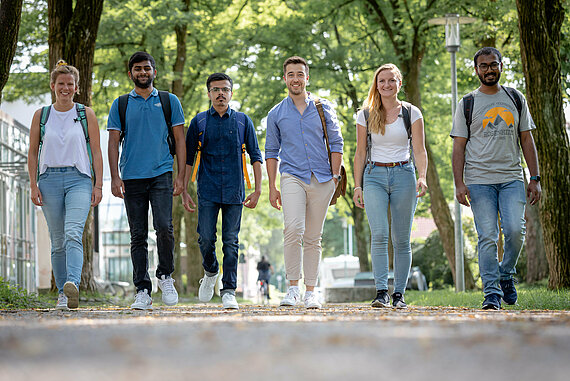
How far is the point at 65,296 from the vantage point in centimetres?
842

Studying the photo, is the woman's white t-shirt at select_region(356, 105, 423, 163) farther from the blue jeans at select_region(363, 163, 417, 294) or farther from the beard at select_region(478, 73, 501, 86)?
the beard at select_region(478, 73, 501, 86)

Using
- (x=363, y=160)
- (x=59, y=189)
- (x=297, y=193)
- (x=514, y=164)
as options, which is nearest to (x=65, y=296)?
(x=59, y=189)

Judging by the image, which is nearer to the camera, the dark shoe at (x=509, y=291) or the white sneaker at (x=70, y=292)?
the white sneaker at (x=70, y=292)

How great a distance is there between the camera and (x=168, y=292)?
27.6 feet

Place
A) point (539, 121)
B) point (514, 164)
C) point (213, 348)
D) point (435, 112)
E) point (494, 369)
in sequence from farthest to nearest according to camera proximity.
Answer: point (435, 112) < point (539, 121) < point (514, 164) < point (213, 348) < point (494, 369)

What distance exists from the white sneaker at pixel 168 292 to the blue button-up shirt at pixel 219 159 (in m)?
0.86

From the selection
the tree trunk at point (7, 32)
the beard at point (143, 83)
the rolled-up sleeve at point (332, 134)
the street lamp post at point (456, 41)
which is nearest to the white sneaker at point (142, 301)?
the beard at point (143, 83)

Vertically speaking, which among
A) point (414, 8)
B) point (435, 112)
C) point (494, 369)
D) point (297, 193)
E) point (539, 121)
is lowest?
point (494, 369)

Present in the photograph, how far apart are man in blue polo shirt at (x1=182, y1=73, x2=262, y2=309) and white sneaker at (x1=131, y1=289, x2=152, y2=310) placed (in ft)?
2.37

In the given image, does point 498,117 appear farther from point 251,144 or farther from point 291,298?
point 291,298

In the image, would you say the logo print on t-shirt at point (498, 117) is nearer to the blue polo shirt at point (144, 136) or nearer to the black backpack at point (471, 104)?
the black backpack at point (471, 104)

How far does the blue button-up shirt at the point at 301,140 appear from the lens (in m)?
8.66

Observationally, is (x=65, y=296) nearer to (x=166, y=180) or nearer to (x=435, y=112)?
(x=166, y=180)

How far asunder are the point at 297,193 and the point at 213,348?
489 cm
